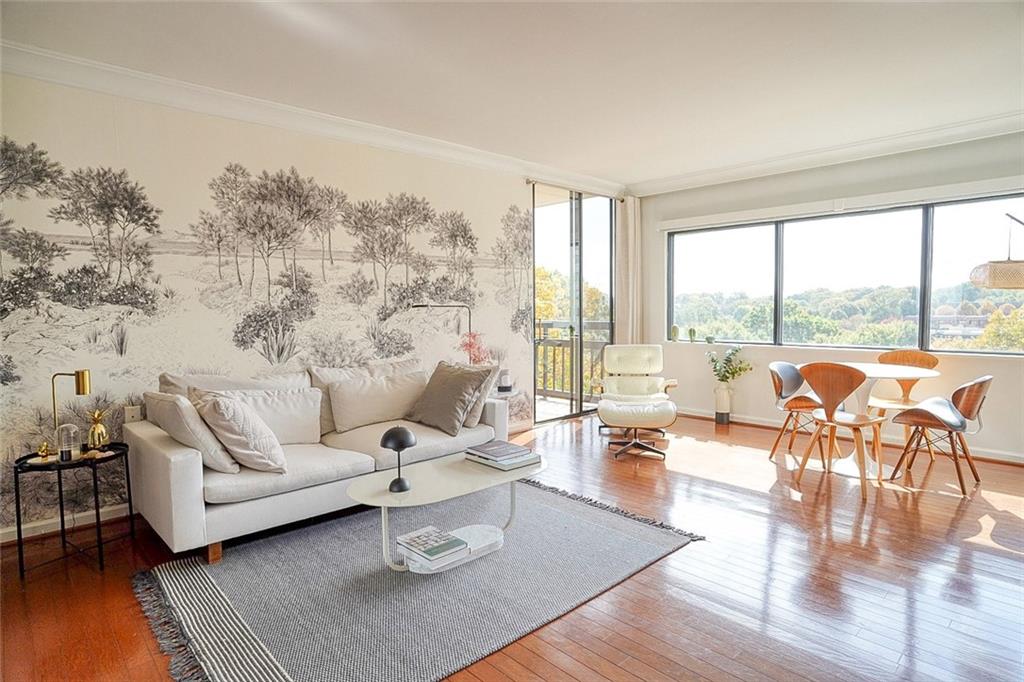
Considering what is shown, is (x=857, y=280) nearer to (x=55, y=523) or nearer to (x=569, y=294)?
(x=569, y=294)

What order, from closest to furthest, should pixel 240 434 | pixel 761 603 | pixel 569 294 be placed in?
pixel 761 603 → pixel 240 434 → pixel 569 294

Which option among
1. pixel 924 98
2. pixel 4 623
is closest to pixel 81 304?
pixel 4 623

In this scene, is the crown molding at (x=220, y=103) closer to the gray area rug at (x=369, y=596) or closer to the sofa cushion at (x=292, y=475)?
the sofa cushion at (x=292, y=475)

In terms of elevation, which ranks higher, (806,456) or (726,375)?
(726,375)

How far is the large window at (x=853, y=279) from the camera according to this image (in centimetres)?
503

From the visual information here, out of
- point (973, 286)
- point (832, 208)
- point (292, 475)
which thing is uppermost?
point (832, 208)

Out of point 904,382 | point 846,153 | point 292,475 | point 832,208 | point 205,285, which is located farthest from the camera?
point 832,208

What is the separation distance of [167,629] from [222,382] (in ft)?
5.25

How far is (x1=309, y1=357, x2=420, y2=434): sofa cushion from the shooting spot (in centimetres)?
388

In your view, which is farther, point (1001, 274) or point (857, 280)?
point (857, 280)

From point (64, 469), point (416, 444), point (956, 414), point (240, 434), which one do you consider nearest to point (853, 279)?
point (956, 414)

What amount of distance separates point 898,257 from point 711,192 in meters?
1.95

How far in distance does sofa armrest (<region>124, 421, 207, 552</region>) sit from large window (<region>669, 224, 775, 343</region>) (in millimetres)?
5342

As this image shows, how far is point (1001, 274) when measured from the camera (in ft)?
13.5
